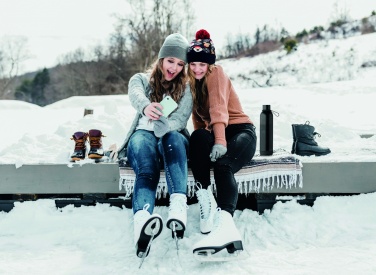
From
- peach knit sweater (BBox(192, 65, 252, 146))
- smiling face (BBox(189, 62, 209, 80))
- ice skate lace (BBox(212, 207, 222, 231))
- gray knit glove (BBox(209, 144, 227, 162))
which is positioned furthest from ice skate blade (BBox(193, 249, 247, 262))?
smiling face (BBox(189, 62, 209, 80))

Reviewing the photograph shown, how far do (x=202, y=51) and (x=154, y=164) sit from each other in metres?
0.95

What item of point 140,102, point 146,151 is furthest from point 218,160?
point 140,102

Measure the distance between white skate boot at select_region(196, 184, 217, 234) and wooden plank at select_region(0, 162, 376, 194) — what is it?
0.57 metres

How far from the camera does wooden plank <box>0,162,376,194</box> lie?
118 inches

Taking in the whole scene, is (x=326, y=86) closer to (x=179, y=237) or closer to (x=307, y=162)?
(x=307, y=162)

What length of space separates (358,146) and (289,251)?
2.11m

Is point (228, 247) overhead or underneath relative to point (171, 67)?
underneath

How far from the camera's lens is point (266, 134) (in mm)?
3246

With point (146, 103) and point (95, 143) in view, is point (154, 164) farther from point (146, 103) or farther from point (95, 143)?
point (95, 143)

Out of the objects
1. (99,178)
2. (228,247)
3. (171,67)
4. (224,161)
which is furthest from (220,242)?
(171,67)

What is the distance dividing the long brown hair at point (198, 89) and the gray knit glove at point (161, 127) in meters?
0.37

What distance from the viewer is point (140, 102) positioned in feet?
9.10

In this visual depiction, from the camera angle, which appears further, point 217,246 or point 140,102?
point 140,102

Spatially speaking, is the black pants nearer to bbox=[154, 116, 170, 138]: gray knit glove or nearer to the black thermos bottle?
bbox=[154, 116, 170, 138]: gray knit glove
